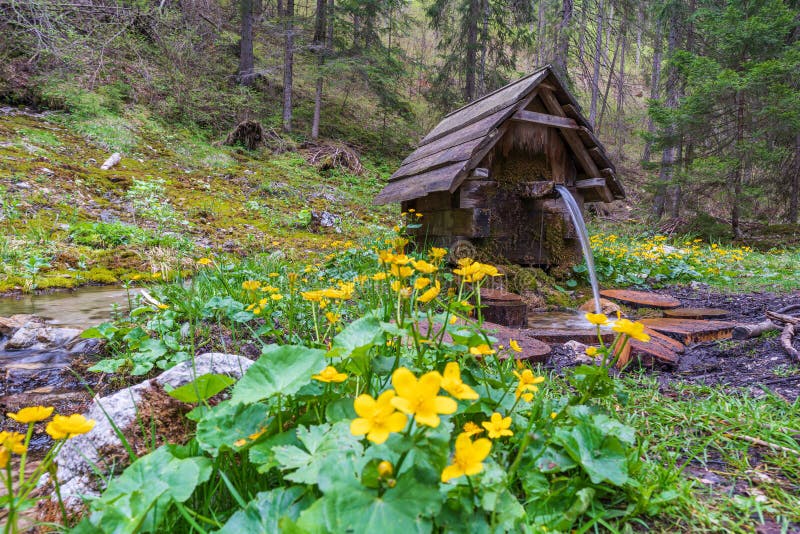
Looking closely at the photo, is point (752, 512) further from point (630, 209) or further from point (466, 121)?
point (630, 209)

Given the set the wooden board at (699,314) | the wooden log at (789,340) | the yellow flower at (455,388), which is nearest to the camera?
the yellow flower at (455,388)

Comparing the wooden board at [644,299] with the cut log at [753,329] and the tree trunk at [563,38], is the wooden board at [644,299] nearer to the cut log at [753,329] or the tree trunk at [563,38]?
the cut log at [753,329]

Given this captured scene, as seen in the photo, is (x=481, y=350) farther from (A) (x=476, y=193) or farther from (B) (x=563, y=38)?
(B) (x=563, y=38)

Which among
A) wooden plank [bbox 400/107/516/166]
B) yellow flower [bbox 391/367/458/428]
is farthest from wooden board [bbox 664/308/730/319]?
yellow flower [bbox 391/367/458/428]

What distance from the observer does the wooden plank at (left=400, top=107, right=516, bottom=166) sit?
12.3ft

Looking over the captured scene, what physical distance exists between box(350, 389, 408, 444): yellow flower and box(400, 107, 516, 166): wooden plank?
3.50 metres

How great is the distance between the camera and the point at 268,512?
30.3 inches

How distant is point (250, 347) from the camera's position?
230cm

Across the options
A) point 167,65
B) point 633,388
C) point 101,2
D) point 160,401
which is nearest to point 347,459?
point 160,401

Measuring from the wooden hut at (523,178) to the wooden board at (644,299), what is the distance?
78 centimetres

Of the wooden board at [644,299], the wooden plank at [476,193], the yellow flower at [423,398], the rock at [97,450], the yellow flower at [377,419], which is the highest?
the wooden plank at [476,193]

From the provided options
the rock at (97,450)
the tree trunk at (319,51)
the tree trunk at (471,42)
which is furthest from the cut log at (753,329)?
the tree trunk at (471,42)

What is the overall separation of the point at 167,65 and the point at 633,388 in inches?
496

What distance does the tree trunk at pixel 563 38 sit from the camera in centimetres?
1062
